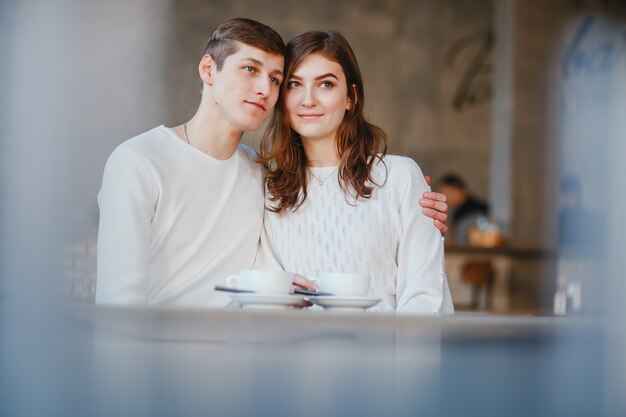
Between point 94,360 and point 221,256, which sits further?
point 221,256

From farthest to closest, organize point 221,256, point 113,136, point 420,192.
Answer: point 420,192 → point 221,256 → point 113,136

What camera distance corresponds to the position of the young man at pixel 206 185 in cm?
178

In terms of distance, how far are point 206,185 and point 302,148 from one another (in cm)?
28

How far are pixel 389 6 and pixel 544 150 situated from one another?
2.46 m

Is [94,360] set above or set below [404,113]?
below

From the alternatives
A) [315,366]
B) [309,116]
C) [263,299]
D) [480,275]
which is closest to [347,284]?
[263,299]

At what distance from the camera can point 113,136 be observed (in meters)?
0.84

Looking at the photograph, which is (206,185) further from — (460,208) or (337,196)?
(460,208)

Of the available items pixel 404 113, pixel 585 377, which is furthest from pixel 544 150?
pixel 585 377

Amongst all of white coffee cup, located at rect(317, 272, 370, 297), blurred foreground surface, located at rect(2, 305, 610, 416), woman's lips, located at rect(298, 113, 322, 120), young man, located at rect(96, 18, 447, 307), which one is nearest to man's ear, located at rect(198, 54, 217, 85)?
young man, located at rect(96, 18, 447, 307)

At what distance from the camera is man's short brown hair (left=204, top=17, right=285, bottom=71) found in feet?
6.13

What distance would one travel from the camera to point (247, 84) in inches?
73.7

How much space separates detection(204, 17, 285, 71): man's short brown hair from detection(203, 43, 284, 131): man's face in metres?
0.01

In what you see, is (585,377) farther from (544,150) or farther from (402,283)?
(544,150)
